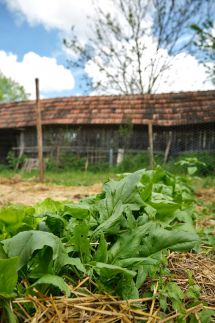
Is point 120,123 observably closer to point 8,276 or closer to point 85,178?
point 85,178

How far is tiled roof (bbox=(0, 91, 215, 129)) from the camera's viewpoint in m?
16.6

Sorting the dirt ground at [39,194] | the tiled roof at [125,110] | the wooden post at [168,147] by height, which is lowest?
the dirt ground at [39,194]

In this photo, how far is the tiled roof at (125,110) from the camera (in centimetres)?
1656

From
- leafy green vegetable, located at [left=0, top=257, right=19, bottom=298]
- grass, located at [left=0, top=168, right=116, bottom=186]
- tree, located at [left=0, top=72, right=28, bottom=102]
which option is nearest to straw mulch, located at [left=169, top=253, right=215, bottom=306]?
leafy green vegetable, located at [left=0, top=257, right=19, bottom=298]

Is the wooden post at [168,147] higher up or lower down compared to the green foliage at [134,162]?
higher up

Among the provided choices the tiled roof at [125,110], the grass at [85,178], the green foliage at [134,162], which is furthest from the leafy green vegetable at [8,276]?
the tiled roof at [125,110]

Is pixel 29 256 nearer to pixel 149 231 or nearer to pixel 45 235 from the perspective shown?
pixel 45 235

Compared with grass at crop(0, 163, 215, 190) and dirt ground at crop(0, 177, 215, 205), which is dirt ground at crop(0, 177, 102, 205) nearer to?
dirt ground at crop(0, 177, 215, 205)

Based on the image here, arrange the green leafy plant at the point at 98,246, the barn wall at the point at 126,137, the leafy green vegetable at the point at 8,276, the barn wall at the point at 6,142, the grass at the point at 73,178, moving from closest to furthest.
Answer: the leafy green vegetable at the point at 8,276
the green leafy plant at the point at 98,246
the grass at the point at 73,178
the barn wall at the point at 126,137
the barn wall at the point at 6,142

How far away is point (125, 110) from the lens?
58.4 feet

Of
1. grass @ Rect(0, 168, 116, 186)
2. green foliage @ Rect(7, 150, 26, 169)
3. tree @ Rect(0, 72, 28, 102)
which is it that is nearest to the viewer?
grass @ Rect(0, 168, 116, 186)

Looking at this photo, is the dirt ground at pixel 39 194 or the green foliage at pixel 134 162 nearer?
the dirt ground at pixel 39 194

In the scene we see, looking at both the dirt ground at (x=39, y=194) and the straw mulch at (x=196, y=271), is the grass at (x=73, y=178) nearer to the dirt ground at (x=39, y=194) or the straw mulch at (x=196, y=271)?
the dirt ground at (x=39, y=194)

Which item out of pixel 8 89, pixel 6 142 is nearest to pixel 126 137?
pixel 6 142
